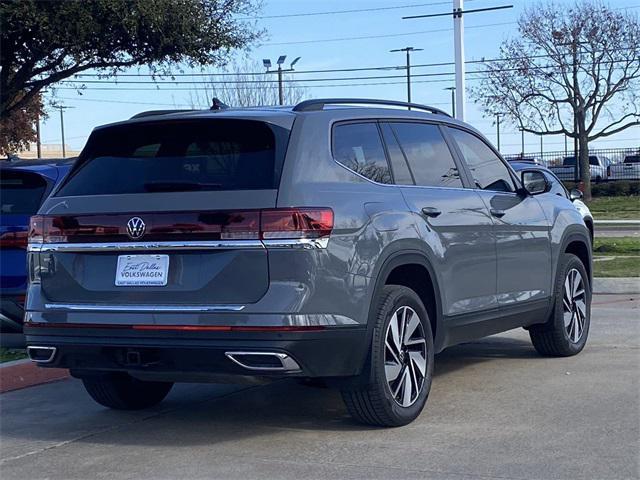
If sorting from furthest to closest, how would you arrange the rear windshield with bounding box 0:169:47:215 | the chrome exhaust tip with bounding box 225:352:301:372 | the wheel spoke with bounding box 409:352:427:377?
the rear windshield with bounding box 0:169:47:215, the wheel spoke with bounding box 409:352:427:377, the chrome exhaust tip with bounding box 225:352:301:372

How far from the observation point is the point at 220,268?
5.62 meters

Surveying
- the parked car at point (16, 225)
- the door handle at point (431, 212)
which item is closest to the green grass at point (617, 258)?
the door handle at point (431, 212)

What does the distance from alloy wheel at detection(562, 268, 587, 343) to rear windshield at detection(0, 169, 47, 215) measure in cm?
441

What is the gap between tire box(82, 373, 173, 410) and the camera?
6.99 metres

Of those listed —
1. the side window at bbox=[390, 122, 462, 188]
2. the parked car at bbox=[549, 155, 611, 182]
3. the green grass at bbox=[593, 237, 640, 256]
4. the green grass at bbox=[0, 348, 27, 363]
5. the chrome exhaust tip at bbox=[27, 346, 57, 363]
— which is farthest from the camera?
the parked car at bbox=[549, 155, 611, 182]

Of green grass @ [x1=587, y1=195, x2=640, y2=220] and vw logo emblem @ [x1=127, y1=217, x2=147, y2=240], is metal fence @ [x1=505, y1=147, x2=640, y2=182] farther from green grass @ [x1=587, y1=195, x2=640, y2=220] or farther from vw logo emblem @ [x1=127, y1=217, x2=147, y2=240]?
vw logo emblem @ [x1=127, y1=217, x2=147, y2=240]

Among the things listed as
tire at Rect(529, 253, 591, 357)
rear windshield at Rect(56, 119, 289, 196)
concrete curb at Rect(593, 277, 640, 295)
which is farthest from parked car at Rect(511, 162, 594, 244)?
rear windshield at Rect(56, 119, 289, 196)

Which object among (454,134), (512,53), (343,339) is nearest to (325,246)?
(343,339)

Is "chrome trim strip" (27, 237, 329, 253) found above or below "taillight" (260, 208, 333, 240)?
below

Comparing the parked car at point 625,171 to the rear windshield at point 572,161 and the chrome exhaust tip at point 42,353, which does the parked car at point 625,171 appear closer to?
the rear windshield at point 572,161

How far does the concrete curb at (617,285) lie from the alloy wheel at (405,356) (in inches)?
285

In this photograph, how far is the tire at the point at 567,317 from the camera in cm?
842

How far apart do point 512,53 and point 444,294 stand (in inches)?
1417

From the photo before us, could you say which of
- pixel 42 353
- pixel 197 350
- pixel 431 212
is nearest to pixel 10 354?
pixel 42 353
